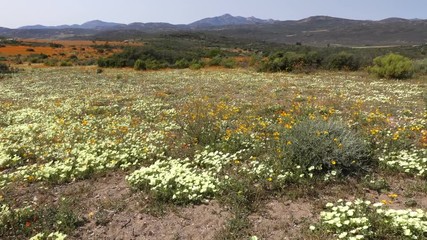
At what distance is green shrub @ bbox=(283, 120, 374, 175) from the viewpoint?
686cm

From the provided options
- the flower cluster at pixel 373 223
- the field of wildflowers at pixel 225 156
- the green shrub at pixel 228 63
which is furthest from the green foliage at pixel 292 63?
the flower cluster at pixel 373 223

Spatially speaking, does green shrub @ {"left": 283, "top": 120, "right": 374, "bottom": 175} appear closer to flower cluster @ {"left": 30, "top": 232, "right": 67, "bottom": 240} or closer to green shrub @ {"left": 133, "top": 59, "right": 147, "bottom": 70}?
flower cluster @ {"left": 30, "top": 232, "right": 67, "bottom": 240}

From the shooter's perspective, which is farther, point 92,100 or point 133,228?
point 92,100

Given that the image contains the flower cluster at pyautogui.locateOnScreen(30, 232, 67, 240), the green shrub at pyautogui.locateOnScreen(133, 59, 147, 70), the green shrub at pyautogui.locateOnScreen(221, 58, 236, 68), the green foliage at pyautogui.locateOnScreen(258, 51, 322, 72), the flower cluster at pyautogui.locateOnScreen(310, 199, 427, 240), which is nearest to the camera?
the flower cluster at pyautogui.locateOnScreen(310, 199, 427, 240)

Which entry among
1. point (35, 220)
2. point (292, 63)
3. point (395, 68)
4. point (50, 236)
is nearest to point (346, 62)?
point (292, 63)

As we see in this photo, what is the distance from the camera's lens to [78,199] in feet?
22.0

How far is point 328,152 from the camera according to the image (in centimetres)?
702

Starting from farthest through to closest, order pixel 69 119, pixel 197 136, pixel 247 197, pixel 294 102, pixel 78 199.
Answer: pixel 294 102 → pixel 69 119 → pixel 197 136 → pixel 78 199 → pixel 247 197

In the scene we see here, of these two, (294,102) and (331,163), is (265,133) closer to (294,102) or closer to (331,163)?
(331,163)

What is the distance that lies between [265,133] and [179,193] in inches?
167

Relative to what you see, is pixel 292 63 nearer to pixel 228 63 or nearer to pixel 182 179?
pixel 228 63

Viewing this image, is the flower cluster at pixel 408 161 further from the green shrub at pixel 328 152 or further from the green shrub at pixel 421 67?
the green shrub at pixel 421 67

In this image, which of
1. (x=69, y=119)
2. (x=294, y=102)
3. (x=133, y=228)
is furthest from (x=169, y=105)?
(x=133, y=228)

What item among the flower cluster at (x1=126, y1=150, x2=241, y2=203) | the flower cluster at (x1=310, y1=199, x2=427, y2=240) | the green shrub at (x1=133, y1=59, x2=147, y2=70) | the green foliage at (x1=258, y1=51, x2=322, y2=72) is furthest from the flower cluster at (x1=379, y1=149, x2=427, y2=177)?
the green shrub at (x1=133, y1=59, x2=147, y2=70)
